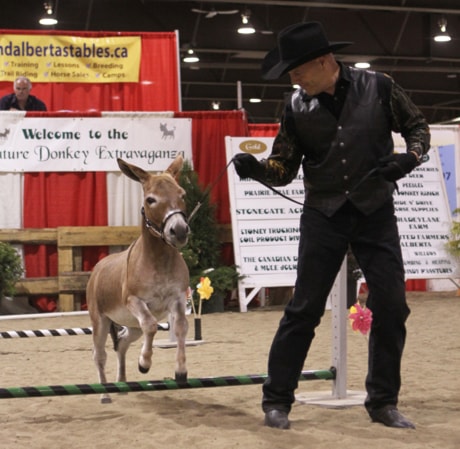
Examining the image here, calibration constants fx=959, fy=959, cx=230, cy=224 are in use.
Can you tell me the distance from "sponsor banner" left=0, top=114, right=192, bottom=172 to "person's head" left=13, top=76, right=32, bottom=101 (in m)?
0.44

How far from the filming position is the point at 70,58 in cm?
1382

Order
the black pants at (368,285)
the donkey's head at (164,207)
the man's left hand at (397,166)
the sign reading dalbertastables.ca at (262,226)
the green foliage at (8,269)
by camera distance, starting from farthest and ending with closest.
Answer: the sign reading dalbertastables.ca at (262,226) < the green foliage at (8,269) < the donkey's head at (164,207) < the black pants at (368,285) < the man's left hand at (397,166)

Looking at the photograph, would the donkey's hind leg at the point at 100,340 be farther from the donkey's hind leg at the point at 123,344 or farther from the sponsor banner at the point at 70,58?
the sponsor banner at the point at 70,58

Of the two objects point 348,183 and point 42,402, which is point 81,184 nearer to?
point 42,402

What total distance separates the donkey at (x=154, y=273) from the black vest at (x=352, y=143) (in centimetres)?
86

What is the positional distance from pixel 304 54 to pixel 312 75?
0.51 feet

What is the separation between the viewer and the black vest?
4758 mm

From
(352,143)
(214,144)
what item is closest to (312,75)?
(352,143)

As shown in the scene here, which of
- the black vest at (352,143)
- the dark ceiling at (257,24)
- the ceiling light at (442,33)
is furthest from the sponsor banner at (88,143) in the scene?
the ceiling light at (442,33)

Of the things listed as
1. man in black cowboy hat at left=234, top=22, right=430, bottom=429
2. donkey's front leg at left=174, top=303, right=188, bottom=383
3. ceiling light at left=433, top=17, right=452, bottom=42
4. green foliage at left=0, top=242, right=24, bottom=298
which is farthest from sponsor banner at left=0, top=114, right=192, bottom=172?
ceiling light at left=433, top=17, right=452, bottom=42

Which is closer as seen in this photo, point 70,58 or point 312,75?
point 312,75

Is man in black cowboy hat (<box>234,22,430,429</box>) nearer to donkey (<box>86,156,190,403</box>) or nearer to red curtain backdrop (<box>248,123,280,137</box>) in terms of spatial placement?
donkey (<box>86,156,190,403</box>)

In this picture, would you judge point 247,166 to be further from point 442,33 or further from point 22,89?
point 442,33

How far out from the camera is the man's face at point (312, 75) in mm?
4707
